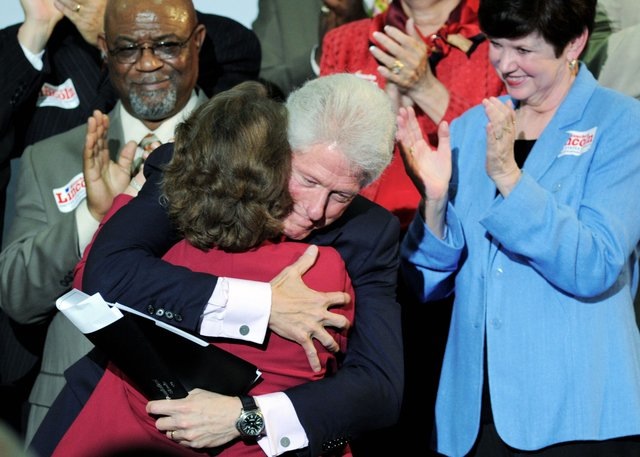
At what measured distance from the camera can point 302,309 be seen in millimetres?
2180

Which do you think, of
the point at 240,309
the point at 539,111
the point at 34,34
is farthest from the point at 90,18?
the point at 240,309

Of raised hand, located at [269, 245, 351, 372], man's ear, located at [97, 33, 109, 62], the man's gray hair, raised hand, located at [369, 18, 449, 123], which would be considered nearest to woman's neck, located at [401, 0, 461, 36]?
raised hand, located at [369, 18, 449, 123]

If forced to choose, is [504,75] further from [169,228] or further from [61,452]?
[61,452]

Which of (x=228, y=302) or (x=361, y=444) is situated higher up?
(x=228, y=302)

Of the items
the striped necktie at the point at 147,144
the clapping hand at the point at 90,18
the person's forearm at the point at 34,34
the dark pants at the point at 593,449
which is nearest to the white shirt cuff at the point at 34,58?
the person's forearm at the point at 34,34

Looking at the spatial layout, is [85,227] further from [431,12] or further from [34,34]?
[431,12]

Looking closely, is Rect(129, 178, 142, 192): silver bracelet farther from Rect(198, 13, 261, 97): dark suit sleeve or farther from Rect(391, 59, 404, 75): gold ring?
Rect(198, 13, 261, 97): dark suit sleeve

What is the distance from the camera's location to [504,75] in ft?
9.34

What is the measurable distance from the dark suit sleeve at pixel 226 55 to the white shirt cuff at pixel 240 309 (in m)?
1.76

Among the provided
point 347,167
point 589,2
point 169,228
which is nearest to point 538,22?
point 589,2

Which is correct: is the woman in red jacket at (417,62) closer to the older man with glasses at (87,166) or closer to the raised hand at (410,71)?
the raised hand at (410,71)

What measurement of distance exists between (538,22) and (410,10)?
817mm

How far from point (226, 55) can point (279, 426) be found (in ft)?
6.70

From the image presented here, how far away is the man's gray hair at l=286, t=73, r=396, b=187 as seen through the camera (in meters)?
2.31
